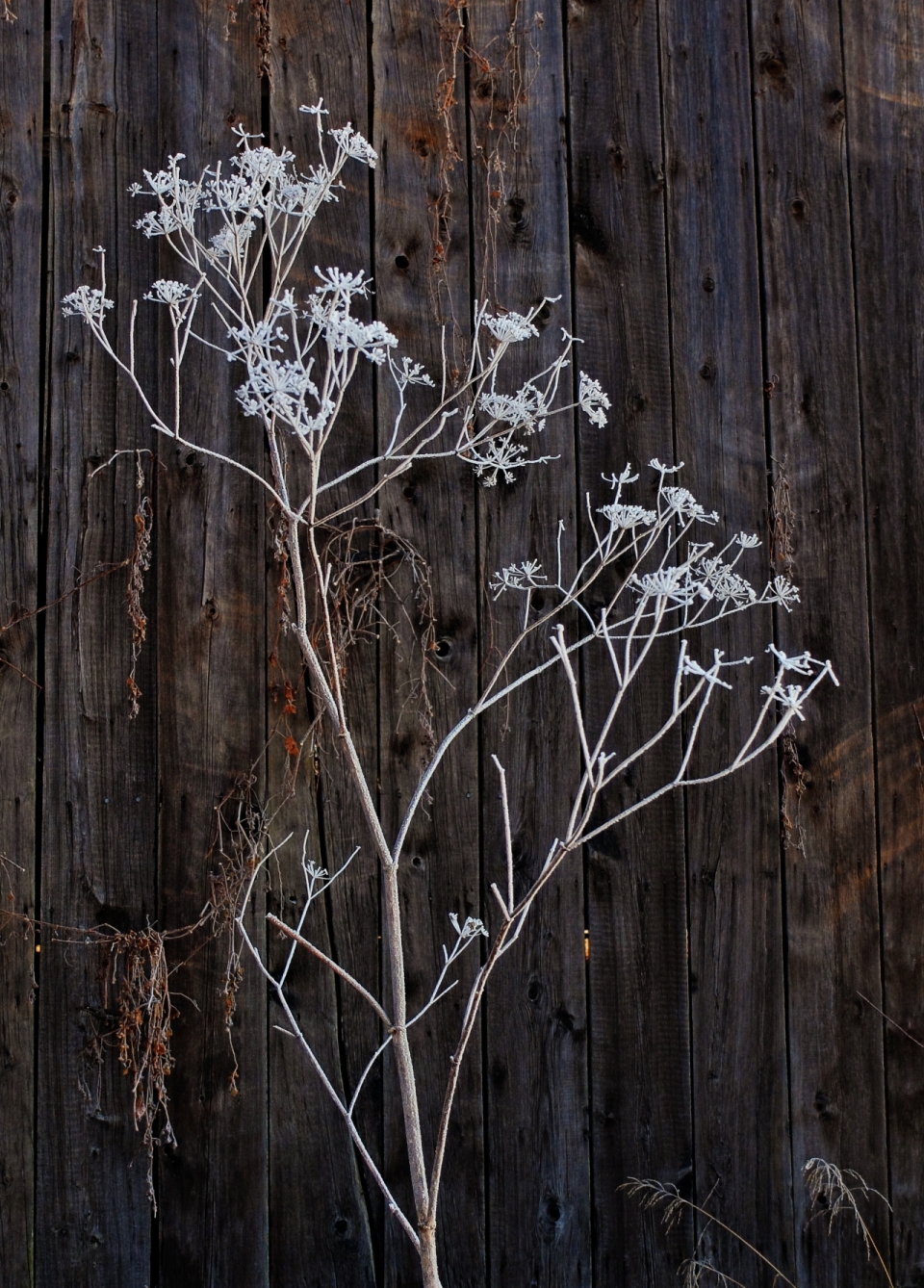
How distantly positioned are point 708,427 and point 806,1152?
4.56 feet

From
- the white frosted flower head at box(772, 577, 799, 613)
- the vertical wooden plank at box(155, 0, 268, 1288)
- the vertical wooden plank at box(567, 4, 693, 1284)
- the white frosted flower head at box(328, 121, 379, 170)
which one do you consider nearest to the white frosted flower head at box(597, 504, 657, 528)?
the white frosted flower head at box(772, 577, 799, 613)

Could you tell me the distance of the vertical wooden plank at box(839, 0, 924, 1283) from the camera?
2031 mm

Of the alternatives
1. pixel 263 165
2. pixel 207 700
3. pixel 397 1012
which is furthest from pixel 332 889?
pixel 263 165

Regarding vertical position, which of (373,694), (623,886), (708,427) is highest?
(708,427)

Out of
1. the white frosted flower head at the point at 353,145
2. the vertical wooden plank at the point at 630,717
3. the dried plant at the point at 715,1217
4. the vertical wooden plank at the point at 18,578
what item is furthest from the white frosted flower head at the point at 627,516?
the dried plant at the point at 715,1217

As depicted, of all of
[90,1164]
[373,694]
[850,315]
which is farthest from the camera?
[850,315]

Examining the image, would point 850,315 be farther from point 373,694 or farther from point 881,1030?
point 881,1030

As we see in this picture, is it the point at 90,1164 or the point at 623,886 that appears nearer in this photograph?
the point at 90,1164

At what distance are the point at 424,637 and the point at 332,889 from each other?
49 cm

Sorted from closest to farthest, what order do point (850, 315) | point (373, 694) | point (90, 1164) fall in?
point (90, 1164), point (373, 694), point (850, 315)

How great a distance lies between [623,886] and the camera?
6.56ft

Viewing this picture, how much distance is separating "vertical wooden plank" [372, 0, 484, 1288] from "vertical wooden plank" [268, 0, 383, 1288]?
4 cm

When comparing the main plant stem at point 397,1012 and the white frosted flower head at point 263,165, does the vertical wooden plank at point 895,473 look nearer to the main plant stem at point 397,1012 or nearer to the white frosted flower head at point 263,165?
the main plant stem at point 397,1012

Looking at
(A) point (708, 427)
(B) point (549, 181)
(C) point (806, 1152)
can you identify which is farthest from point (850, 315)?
(C) point (806, 1152)
